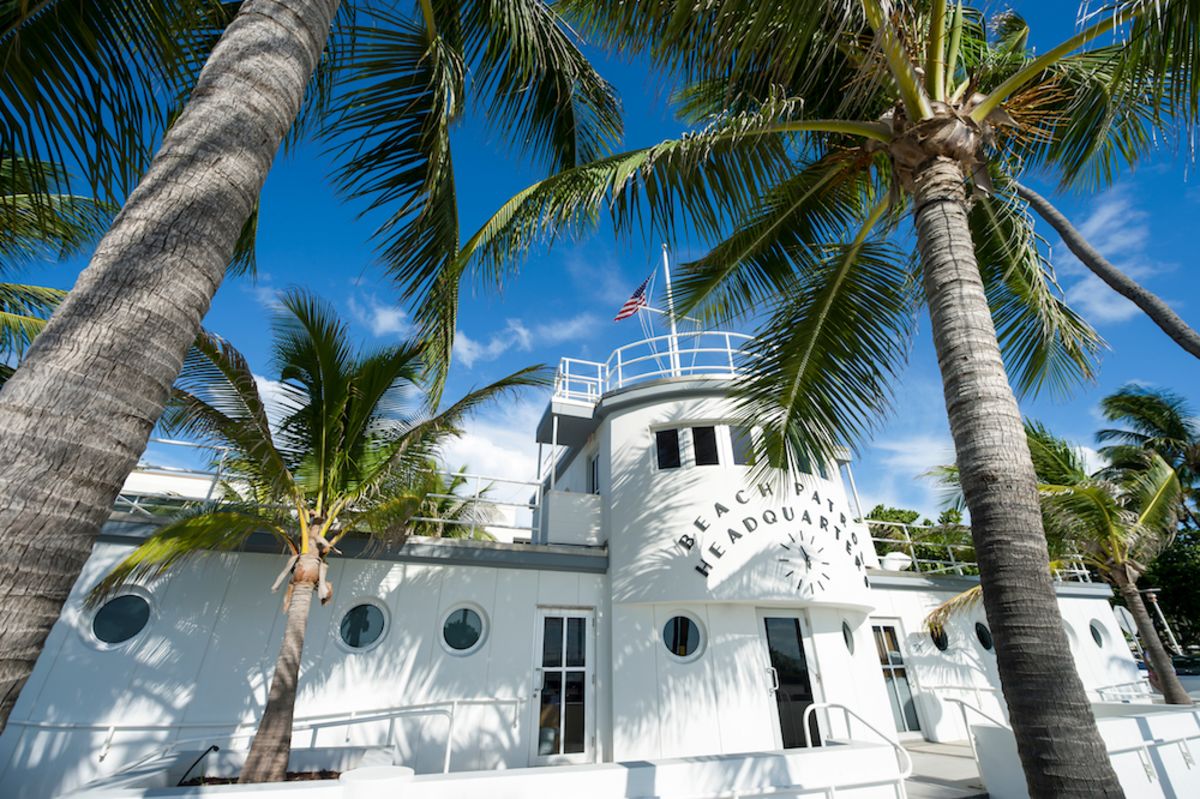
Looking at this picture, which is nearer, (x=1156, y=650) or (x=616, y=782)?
(x=616, y=782)

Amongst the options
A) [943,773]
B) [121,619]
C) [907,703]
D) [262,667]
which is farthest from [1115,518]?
[121,619]

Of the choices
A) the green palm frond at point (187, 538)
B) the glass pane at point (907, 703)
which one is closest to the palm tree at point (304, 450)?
the green palm frond at point (187, 538)

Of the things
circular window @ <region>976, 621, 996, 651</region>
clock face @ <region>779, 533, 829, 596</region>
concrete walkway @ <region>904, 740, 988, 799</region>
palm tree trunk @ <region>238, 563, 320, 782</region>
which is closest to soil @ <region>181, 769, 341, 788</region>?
palm tree trunk @ <region>238, 563, 320, 782</region>

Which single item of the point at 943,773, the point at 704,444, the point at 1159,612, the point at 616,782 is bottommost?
the point at 943,773

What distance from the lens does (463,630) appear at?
837 centimetres

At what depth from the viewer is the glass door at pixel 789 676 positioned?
28.3ft

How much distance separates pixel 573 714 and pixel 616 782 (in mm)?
4344

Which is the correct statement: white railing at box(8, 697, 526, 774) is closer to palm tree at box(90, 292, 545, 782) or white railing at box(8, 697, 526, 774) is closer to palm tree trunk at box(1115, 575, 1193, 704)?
palm tree at box(90, 292, 545, 782)

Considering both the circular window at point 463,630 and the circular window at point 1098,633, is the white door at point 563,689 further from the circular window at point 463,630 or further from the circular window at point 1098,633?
the circular window at point 1098,633

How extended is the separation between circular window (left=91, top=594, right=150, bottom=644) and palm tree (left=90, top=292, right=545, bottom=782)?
1.32ft

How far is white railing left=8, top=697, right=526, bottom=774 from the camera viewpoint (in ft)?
20.9

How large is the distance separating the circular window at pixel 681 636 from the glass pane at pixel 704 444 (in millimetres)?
2734

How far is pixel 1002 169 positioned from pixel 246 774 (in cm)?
1010

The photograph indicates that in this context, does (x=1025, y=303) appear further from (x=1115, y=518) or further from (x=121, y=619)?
(x=121, y=619)
